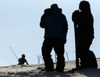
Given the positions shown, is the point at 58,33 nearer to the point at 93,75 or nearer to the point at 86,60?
the point at 86,60

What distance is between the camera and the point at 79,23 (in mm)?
10969

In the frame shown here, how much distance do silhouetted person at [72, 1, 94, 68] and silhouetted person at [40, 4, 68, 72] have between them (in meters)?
0.33

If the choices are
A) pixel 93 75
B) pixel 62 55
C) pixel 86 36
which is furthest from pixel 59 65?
pixel 93 75

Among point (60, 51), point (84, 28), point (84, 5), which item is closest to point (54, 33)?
point (60, 51)

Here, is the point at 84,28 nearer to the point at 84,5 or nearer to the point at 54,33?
the point at 84,5

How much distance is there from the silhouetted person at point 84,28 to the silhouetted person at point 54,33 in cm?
33

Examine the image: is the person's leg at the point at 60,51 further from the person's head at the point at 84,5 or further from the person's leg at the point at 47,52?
the person's head at the point at 84,5

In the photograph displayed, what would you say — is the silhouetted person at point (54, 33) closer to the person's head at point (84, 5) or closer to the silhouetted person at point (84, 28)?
the silhouetted person at point (84, 28)

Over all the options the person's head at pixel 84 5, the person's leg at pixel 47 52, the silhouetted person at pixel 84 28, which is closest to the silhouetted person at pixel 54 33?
the person's leg at pixel 47 52

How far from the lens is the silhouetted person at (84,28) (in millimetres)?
10785

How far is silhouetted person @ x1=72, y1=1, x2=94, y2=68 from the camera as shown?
10.8 meters

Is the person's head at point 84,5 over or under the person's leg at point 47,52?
over

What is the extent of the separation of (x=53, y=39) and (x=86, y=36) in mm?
783

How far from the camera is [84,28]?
429 inches
